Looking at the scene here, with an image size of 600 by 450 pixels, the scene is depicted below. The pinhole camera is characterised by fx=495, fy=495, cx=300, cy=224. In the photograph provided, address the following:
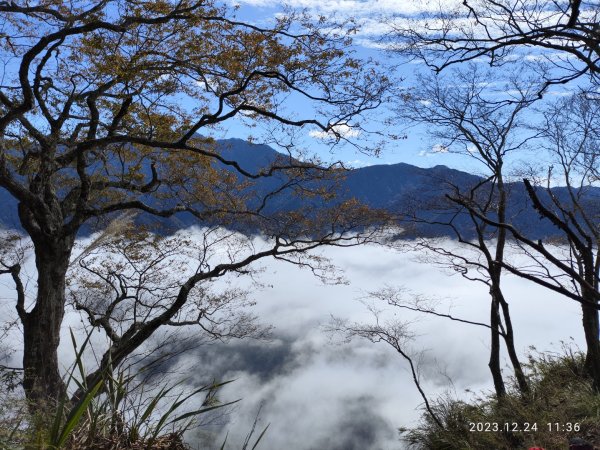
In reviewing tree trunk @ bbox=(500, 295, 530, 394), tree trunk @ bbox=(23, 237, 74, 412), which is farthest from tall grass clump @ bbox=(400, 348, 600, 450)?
tree trunk @ bbox=(23, 237, 74, 412)

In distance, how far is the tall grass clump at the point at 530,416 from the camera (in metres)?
6.41

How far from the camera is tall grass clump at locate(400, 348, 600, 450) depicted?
6411 millimetres

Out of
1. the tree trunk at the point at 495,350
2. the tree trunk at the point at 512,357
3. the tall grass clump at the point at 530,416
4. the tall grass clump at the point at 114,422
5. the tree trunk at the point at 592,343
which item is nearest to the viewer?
the tall grass clump at the point at 114,422

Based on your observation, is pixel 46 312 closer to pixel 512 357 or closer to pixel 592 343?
pixel 512 357

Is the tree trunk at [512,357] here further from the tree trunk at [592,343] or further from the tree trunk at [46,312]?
the tree trunk at [46,312]

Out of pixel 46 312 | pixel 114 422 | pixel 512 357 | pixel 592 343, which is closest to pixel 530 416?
pixel 592 343

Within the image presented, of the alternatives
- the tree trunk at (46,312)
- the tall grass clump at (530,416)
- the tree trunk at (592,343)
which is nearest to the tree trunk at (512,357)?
the tall grass clump at (530,416)

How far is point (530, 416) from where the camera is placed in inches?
285

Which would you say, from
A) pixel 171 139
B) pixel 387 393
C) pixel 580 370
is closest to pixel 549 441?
pixel 580 370

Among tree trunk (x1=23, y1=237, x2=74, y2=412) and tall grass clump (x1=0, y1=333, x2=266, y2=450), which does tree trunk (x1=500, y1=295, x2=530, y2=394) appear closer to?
tree trunk (x1=23, y1=237, x2=74, y2=412)

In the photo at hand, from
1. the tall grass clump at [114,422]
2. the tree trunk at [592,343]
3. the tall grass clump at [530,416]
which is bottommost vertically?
the tall grass clump at [530,416]

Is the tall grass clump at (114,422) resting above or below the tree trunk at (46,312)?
below

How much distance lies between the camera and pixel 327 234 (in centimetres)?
1077

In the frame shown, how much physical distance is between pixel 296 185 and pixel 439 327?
82861mm
